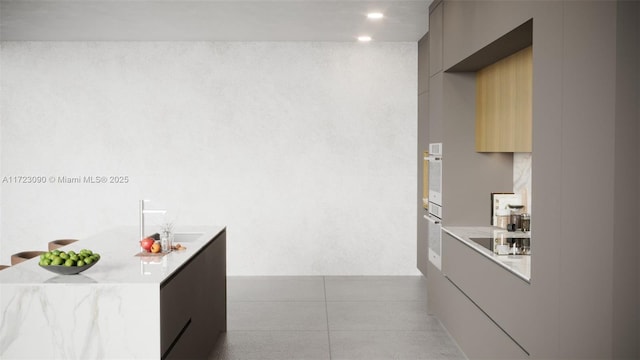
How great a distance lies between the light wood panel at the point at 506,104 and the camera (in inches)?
160

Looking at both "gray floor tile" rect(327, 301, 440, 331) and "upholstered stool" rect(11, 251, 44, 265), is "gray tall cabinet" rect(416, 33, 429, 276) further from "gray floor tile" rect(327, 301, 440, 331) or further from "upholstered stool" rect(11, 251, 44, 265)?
"upholstered stool" rect(11, 251, 44, 265)

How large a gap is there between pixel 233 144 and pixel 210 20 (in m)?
1.78

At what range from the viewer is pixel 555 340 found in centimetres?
287

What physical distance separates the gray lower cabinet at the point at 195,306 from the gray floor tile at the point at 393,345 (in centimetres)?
98

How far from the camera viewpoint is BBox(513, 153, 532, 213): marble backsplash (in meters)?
4.93

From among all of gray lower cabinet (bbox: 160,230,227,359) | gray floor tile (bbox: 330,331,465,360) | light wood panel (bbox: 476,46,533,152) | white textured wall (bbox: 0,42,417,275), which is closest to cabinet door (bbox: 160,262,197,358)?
gray lower cabinet (bbox: 160,230,227,359)

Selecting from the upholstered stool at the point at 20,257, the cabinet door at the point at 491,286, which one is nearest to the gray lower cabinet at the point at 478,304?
the cabinet door at the point at 491,286

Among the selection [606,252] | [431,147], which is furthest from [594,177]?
[431,147]

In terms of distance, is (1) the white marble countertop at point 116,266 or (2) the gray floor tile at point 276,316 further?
(2) the gray floor tile at point 276,316

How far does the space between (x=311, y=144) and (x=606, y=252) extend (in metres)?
5.19

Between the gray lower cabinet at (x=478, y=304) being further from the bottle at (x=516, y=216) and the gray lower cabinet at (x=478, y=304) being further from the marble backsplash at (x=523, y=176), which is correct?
the marble backsplash at (x=523, y=176)

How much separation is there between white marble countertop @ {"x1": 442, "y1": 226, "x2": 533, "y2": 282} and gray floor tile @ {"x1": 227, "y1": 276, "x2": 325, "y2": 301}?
6.82 ft

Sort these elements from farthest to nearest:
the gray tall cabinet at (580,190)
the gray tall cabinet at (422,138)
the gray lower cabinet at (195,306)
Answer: the gray tall cabinet at (422,138)
the gray lower cabinet at (195,306)
the gray tall cabinet at (580,190)

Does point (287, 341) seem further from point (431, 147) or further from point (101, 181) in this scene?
point (101, 181)
